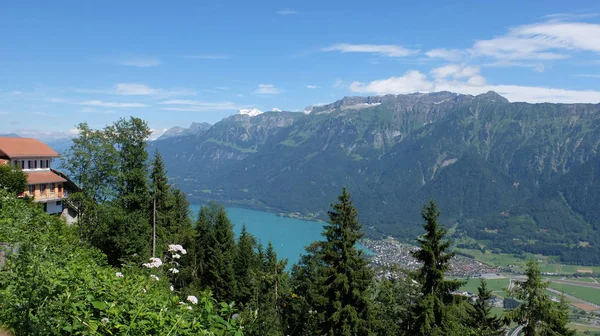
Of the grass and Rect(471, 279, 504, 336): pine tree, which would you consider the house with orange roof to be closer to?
Rect(471, 279, 504, 336): pine tree

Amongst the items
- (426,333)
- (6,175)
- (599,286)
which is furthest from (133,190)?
(599,286)

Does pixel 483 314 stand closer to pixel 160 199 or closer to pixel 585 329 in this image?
pixel 160 199

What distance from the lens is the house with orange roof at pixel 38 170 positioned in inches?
1182

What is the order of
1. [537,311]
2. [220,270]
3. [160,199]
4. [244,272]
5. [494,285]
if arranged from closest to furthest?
[537,311], [160,199], [220,270], [244,272], [494,285]

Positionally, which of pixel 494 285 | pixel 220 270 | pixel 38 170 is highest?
pixel 38 170

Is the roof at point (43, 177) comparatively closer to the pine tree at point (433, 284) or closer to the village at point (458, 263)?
the pine tree at point (433, 284)

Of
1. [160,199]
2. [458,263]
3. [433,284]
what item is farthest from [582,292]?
[160,199]

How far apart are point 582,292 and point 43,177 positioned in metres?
157

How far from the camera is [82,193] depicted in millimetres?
29516

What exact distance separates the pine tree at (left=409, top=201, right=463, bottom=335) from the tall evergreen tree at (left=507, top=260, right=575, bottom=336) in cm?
277

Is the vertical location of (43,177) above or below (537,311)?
above

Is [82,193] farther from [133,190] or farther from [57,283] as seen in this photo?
[57,283]

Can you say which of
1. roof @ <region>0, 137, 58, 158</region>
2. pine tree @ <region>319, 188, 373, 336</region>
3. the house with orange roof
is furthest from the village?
pine tree @ <region>319, 188, 373, 336</region>

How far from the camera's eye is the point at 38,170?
3238 centimetres
